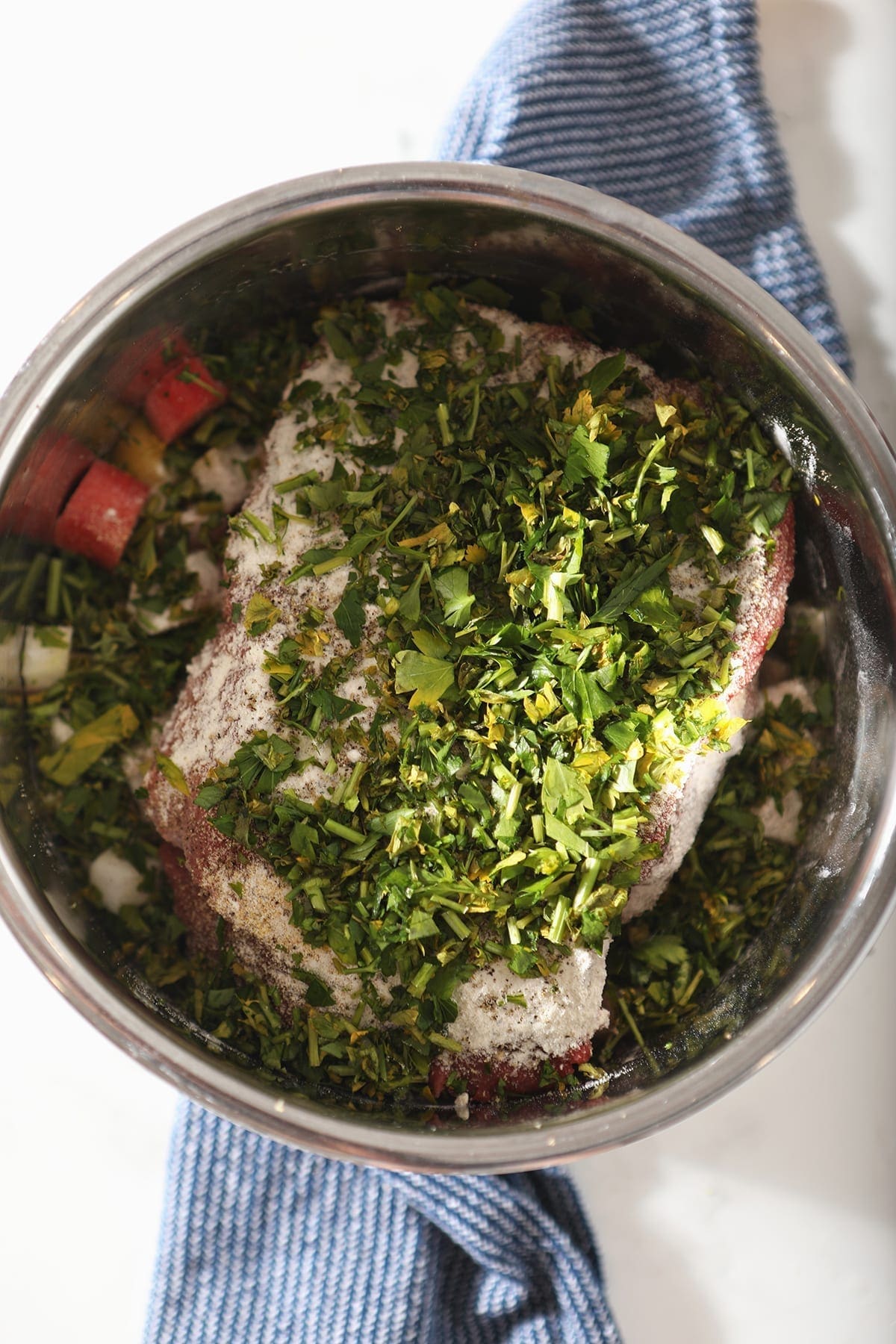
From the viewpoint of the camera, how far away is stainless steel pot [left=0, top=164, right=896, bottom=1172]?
43.5 inches

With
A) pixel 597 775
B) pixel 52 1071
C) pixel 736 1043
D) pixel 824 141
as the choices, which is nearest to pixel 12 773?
pixel 52 1071

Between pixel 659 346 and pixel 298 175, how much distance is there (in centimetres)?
60

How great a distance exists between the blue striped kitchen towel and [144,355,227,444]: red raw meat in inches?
17.8

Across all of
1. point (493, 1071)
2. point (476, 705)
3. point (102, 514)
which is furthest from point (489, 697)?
point (102, 514)

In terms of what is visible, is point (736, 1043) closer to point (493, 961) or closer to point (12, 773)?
point (493, 961)

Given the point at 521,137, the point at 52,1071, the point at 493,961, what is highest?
the point at 521,137

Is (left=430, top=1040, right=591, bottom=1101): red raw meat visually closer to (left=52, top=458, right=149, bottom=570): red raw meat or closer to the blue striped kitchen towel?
the blue striped kitchen towel

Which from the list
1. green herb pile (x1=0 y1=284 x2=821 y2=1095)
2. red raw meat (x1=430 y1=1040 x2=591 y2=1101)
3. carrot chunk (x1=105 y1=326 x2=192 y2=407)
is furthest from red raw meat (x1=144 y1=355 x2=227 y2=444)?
red raw meat (x1=430 y1=1040 x2=591 y2=1101)

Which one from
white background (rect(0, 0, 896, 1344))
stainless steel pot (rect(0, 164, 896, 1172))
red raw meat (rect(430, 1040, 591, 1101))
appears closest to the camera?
stainless steel pot (rect(0, 164, 896, 1172))

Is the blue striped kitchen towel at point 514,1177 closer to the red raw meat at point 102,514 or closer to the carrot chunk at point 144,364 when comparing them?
the carrot chunk at point 144,364

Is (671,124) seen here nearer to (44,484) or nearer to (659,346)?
(659,346)

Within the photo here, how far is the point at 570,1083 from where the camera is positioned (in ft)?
4.02

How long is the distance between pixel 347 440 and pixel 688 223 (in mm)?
564

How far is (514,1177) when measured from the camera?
1342 millimetres
